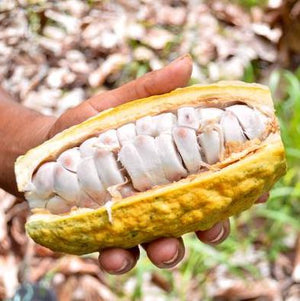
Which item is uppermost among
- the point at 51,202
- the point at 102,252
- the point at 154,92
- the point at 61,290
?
the point at 154,92

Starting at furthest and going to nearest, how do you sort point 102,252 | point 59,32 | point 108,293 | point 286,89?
point 59,32 → point 286,89 → point 108,293 → point 102,252

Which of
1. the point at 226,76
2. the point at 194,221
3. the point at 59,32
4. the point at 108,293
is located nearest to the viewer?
the point at 194,221

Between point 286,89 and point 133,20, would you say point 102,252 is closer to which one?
point 286,89

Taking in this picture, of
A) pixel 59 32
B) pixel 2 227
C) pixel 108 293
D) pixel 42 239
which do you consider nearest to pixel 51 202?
pixel 42 239

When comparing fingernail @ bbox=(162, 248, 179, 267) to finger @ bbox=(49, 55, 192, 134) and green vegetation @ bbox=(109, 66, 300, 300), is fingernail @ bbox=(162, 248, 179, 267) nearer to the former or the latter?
finger @ bbox=(49, 55, 192, 134)

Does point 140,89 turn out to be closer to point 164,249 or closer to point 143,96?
point 143,96

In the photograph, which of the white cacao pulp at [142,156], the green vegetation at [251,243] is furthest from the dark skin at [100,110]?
the green vegetation at [251,243]

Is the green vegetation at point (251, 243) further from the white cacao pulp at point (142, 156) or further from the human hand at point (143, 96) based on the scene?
the white cacao pulp at point (142, 156)
